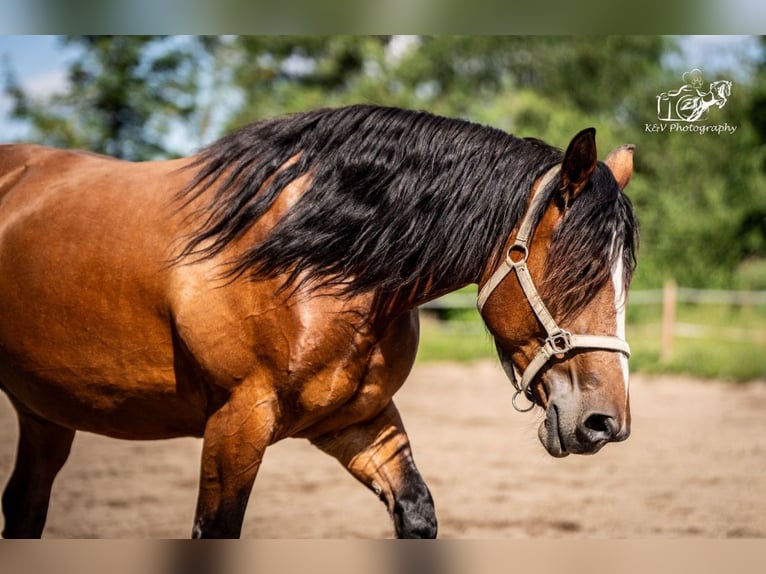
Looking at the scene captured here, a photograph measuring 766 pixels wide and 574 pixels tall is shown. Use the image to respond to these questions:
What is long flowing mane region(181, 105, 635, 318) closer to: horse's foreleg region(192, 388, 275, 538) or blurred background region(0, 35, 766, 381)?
horse's foreleg region(192, 388, 275, 538)

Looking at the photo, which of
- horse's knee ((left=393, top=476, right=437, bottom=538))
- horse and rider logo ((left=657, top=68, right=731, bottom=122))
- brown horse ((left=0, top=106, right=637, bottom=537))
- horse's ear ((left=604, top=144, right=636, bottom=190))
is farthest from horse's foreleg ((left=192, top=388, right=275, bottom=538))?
horse and rider logo ((left=657, top=68, right=731, bottom=122))

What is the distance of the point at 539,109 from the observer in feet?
42.9

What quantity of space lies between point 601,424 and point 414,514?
0.70 m

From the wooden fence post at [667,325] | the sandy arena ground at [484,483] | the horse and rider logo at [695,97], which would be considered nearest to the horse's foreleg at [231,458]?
the sandy arena ground at [484,483]

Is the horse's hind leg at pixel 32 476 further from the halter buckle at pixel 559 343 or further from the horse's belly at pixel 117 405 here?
the halter buckle at pixel 559 343

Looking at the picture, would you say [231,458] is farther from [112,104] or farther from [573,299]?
Result: [112,104]

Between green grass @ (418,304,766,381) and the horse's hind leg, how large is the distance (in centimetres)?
630

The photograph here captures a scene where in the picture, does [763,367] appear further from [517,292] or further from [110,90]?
[517,292]

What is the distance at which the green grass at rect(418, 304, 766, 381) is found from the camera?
9344 millimetres

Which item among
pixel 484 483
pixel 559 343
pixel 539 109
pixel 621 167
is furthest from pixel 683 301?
pixel 559 343

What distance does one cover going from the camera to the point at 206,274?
228 cm

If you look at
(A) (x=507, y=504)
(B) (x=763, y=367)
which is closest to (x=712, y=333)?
(B) (x=763, y=367)

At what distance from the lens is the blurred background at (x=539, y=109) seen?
27.6 ft

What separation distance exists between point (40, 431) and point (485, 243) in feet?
6.16
